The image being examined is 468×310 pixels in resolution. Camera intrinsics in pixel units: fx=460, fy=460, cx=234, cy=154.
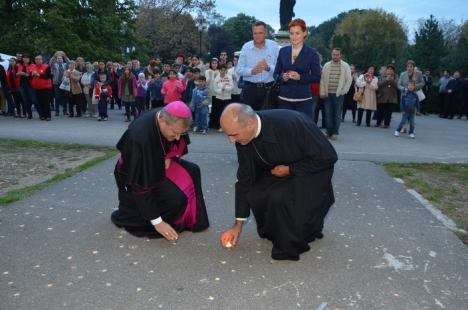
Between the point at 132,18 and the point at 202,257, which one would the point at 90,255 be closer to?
the point at 202,257

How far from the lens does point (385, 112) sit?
13.4m

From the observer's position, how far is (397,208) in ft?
17.9

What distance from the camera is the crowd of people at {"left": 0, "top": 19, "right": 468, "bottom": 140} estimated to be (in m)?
7.08

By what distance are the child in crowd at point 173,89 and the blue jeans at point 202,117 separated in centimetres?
63

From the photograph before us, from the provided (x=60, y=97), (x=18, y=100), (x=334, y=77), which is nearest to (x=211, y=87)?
(x=334, y=77)

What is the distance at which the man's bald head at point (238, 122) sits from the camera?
3488 millimetres

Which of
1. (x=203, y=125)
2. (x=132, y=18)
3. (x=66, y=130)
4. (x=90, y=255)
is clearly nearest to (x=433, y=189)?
(x=90, y=255)

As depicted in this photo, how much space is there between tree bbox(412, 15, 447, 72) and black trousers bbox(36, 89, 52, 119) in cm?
3251

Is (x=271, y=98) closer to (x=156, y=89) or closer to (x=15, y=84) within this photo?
(x=156, y=89)

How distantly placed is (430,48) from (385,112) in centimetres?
2720

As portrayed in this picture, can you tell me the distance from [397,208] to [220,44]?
5867cm

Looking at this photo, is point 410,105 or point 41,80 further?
point 41,80

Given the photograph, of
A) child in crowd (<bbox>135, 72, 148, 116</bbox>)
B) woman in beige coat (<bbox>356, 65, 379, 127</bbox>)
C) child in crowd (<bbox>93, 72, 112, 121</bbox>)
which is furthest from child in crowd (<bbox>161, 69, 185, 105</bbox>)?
woman in beige coat (<bbox>356, 65, 379, 127</bbox>)

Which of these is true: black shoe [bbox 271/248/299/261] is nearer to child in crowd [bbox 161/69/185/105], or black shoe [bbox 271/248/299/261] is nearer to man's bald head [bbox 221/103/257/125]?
man's bald head [bbox 221/103/257/125]
